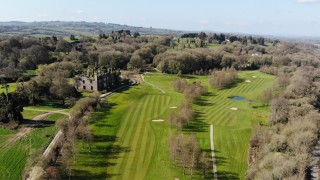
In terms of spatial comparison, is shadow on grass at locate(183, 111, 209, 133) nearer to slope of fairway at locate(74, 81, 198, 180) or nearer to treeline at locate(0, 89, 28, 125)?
slope of fairway at locate(74, 81, 198, 180)

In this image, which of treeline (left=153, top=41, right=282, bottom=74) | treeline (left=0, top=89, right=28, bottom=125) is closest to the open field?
treeline (left=0, top=89, right=28, bottom=125)

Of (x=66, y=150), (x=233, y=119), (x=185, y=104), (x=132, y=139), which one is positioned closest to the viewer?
(x=66, y=150)

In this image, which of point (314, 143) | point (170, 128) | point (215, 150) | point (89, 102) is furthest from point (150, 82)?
point (314, 143)

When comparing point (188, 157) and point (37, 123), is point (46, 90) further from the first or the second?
point (188, 157)

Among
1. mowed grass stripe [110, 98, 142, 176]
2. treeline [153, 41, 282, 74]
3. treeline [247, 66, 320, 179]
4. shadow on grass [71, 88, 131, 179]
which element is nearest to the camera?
treeline [247, 66, 320, 179]

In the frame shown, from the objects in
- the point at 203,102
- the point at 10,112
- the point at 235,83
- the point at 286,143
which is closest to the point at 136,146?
the point at 286,143

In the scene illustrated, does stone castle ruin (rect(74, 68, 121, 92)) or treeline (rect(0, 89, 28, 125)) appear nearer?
treeline (rect(0, 89, 28, 125))
